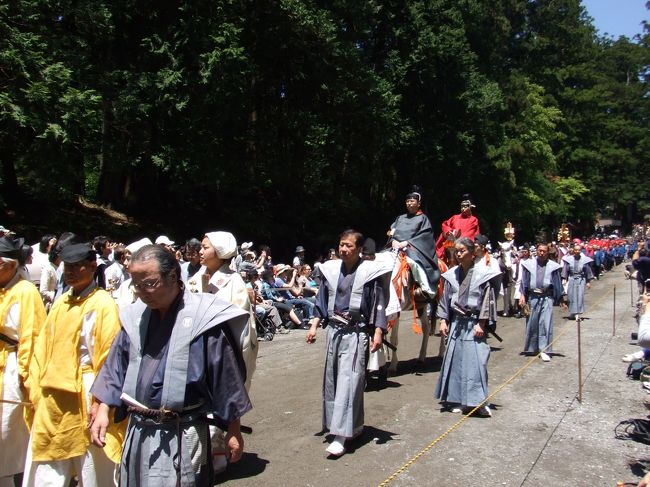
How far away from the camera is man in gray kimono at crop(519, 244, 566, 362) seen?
11391 mm

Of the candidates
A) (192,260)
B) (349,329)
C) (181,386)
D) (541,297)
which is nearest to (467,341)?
(349,329)

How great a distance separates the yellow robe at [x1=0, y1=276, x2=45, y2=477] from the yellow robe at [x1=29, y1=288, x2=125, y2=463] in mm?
→ 461

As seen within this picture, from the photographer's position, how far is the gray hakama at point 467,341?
23.7 feet

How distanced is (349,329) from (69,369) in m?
2.78

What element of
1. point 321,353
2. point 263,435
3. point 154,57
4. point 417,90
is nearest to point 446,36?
point 417,90

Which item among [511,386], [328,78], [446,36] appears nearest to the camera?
[511,386]

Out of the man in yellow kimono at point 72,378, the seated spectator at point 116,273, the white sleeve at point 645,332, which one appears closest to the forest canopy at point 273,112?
the seated spectator at point 116,273

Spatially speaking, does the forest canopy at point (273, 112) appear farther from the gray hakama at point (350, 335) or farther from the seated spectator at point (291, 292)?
the gray hakama at point (350, 335)

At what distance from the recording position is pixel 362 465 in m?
5.64


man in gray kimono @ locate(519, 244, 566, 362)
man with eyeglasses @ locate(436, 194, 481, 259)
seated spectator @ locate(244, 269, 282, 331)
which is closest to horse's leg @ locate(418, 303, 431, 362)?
man with eyeglasses @ locate(436, 194, 481, 259)

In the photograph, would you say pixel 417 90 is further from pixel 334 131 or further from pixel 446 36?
pixel 334 131

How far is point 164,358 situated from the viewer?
314 cm

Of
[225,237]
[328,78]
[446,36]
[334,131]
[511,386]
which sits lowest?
[511,386]

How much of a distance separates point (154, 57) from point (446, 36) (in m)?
14.8
